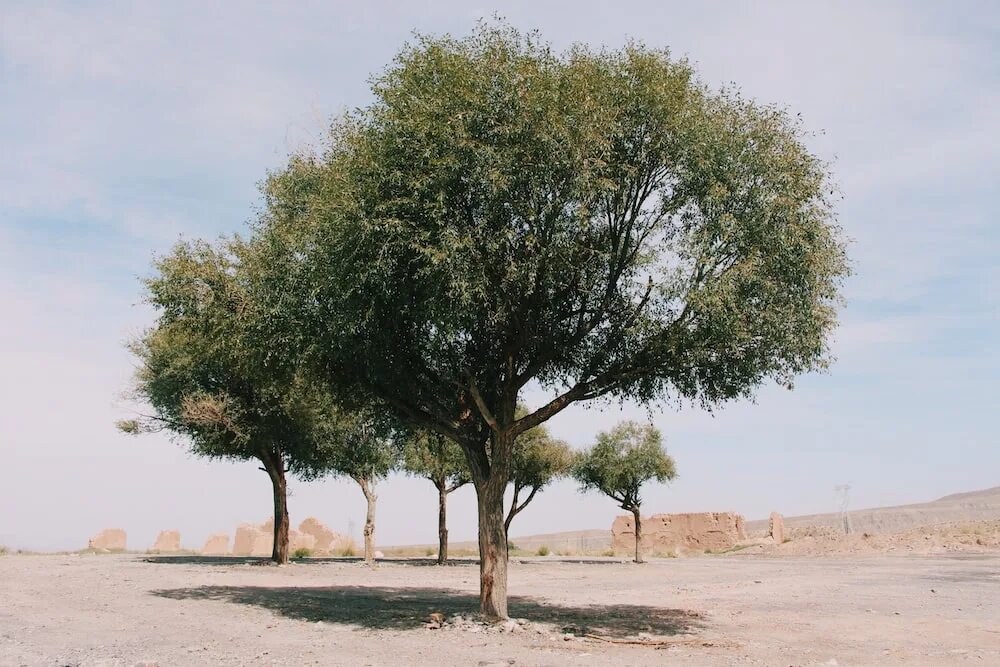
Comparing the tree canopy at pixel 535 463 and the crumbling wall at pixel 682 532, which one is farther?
the crumbling wall at pixel 682 532

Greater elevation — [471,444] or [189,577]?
[471,444]

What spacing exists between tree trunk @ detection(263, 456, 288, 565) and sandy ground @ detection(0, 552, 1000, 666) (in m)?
3.85

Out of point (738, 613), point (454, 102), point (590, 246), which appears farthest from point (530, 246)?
point (738, 613)

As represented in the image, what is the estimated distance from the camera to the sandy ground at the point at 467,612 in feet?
43.8

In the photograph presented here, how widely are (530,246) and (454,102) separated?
10.00 feet

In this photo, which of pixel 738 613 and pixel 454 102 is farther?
pixel 738 613

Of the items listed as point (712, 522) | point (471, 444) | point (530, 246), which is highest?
point (530, 246)

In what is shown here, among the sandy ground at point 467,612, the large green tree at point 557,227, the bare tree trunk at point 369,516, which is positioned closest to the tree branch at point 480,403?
the large green tree at point 557,227

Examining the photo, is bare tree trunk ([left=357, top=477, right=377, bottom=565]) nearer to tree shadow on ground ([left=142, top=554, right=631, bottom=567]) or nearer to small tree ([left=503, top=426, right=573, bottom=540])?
tree shadow on ground ([left=142, top=554, right=631, bottom=567])

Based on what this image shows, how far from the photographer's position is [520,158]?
1510 cm

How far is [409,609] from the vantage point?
65.1ft

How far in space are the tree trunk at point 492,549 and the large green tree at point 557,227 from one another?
0.04 metres

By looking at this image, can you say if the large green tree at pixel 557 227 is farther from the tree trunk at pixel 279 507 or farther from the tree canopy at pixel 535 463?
the tree canopy at pixel 535 463

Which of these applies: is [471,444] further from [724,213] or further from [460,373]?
[724,213]
